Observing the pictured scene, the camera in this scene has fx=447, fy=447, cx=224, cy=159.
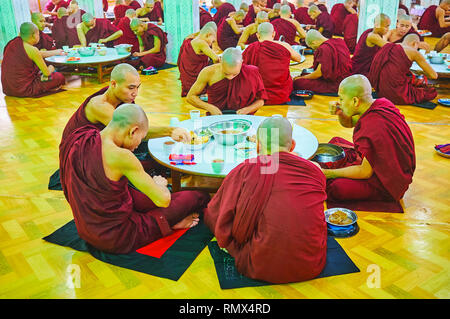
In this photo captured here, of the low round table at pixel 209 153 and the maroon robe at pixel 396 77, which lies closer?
the low round table at pixel 209 153

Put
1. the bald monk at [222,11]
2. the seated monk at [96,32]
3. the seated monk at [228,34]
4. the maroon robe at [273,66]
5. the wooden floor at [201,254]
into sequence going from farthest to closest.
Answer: the bald monk at [222,11], the seated monk at [228,34], the seated monk at [96,32], the maroon robe at [273,66], the wooden floor at [201,254]

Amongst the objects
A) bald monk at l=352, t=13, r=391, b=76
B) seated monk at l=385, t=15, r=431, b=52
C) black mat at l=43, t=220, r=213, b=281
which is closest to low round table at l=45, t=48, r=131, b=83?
bald monk at l=352, t=13, r=391, b=76

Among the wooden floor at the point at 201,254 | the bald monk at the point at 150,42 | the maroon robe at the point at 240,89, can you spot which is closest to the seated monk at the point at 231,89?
the maroon robe at the point at 240,89

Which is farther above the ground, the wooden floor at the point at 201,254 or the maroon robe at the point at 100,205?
the maroon robe at the point at 100,205

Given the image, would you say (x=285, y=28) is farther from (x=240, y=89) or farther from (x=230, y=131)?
(x=230, y=131)

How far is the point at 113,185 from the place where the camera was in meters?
2.81

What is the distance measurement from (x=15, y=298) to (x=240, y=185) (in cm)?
148

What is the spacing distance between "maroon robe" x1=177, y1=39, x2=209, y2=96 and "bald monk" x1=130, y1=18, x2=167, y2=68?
186cm

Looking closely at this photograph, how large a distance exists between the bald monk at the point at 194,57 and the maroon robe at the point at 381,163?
365cm

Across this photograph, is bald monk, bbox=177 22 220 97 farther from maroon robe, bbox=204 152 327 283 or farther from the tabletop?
maroon robe, bbox=204 152 327 283

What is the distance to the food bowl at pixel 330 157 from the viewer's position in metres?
3.90

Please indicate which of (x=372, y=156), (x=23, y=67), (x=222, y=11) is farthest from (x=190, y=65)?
(x=222, y=11)

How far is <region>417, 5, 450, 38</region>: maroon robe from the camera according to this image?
12.1 m

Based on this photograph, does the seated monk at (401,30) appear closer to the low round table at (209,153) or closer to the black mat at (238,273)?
the low round table at (209,153)
